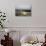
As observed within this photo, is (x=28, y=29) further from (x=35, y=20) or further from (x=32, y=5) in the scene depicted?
(x=32, y=5)

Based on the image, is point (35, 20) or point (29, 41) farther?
point (35, 20)

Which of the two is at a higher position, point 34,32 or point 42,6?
point 42,6

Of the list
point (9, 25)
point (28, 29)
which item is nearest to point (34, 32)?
point (28, 29)

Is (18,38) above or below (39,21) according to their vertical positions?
below

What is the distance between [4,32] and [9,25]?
8.6 inches

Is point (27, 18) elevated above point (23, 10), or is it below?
below

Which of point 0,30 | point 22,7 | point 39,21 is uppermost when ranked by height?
A: point 22,7

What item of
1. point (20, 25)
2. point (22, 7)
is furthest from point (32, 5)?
point (20, 25)

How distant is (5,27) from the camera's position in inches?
132

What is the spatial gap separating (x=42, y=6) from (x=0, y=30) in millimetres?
1225

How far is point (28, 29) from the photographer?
338cm

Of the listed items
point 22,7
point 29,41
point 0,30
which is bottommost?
point 29,41

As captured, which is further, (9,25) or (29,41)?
(9,25)

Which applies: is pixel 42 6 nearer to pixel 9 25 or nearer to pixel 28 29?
pixel 28 29
